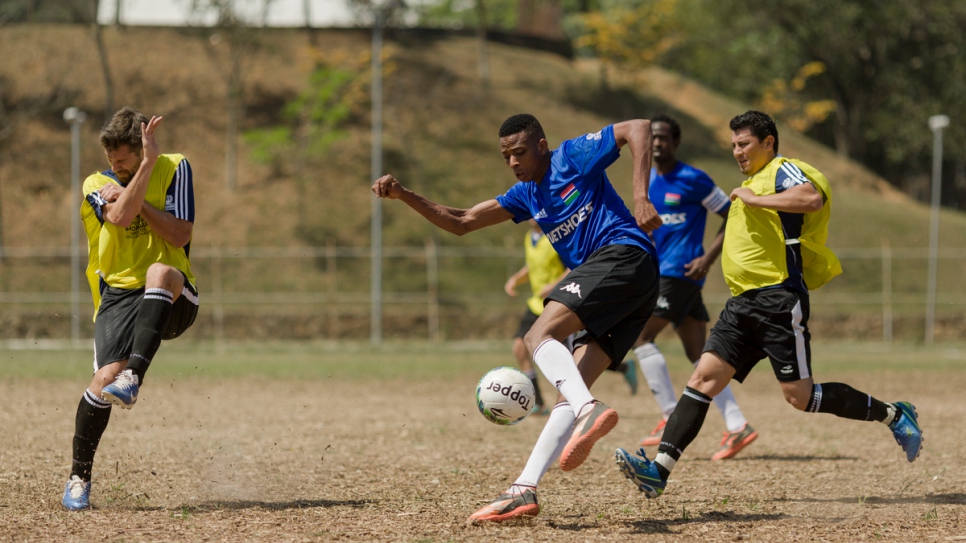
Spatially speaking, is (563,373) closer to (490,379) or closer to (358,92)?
(490,379)

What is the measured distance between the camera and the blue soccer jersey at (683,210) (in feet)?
26.6

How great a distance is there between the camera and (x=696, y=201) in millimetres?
8172

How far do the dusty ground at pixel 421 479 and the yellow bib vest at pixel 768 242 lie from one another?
4.50 feet

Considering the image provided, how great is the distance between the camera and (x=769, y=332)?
19.1 feet

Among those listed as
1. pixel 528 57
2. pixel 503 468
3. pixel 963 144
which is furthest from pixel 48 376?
pixel 963 144

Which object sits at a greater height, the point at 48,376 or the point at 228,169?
the point at 228,169

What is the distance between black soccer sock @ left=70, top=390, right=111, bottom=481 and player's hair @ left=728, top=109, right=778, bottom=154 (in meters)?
4.10

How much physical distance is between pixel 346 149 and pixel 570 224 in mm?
32094

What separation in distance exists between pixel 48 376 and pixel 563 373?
12517 millimetres

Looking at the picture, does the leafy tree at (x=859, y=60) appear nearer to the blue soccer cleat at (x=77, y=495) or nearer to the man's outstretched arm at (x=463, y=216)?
the man's outstretched arm at (x=463, y=216)

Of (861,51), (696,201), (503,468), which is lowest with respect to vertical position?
(503,468)

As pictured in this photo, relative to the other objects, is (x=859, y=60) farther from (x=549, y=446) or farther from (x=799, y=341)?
(x=549, y=446)

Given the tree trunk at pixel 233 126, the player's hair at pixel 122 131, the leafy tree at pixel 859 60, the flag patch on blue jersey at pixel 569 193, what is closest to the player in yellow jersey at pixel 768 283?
the flag patch on blue jersey at pixel 569 193

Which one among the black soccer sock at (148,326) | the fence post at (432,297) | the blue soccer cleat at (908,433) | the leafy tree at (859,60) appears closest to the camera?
the black soccer sock at (148,326)
